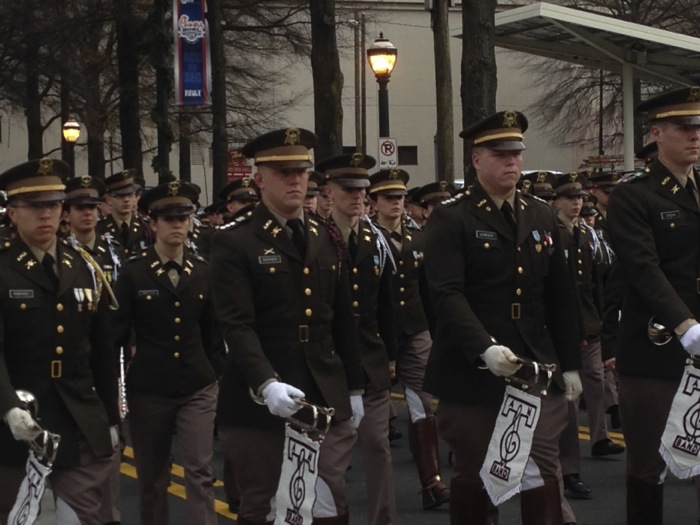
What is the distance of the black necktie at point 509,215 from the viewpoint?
7480mm

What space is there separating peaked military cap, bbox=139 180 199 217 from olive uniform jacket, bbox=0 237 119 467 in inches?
82.3

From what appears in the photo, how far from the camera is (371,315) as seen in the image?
32.0ft

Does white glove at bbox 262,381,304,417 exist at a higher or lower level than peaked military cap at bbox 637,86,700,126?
lower

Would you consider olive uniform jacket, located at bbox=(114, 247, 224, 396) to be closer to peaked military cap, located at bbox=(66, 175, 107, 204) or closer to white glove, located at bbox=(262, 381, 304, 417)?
white glove, located at bbox=(262, 381, 304, 417)

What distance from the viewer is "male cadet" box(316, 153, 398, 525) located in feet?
29.9

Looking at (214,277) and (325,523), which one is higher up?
(214,277)

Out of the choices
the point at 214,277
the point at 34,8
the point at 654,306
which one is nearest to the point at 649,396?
the point at 654,306

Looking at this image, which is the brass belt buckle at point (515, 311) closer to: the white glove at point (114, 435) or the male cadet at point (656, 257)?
the male cadet at point (656, 257)

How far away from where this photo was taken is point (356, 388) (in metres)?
7.43

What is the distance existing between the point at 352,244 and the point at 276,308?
2.78 metres

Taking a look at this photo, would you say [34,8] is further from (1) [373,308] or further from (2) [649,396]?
(2) [649,396]

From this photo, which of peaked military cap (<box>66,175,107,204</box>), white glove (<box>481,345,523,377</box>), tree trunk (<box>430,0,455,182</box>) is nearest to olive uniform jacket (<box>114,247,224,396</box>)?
white glove (<box>481,345,523,377</box>)

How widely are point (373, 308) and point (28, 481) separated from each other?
133 inches

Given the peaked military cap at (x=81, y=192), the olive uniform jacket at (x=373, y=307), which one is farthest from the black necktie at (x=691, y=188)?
the peaked military cap at (x=81, y=192)
